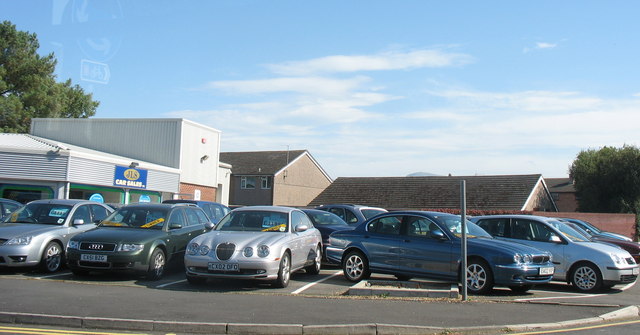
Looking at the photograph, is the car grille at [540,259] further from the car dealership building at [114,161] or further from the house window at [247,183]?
the house window at [247,183]

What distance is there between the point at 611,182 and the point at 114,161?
35.2m

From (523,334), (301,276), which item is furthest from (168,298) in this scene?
(523,334)

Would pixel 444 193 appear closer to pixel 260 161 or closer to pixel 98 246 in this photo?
pixel 260 161

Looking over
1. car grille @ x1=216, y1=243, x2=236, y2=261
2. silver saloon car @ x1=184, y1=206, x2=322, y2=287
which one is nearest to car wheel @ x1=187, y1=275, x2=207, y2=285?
silver saloon car @ x1=184, y1=206, x2=322, y2=287

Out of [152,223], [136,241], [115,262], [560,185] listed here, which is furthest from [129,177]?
[560,185]

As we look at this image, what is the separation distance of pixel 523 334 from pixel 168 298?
18.2 ft

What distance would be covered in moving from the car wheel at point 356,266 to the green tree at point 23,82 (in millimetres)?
38668

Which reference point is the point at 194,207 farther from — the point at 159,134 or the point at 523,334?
the point at 159,134

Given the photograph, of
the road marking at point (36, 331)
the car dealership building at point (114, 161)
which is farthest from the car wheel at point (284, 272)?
the car dealership building at point (114, 161)

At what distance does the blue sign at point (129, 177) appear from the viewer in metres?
32.0

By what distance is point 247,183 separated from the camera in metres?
60.3

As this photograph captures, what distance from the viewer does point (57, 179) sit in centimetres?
2828

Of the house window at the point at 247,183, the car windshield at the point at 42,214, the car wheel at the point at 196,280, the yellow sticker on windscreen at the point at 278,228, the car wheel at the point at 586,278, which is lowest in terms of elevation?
the car wheel at the point at 196,280

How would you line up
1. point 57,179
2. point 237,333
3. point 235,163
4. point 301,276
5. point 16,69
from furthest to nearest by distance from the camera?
point 235,163 < point 16,69 < point 57,179 < point 301,276 < point 237,333
